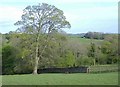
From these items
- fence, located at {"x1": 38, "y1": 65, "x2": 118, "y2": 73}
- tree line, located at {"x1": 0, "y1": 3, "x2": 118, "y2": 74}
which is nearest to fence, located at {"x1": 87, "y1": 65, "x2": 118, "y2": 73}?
fence, located at {"x1": 38, "y1": 65, "x2": 118, "y2": 73}

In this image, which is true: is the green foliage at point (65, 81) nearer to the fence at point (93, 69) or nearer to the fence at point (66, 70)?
the fence at point (93, 69)

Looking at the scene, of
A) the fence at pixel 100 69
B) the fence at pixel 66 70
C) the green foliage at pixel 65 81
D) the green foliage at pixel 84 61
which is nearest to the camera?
the green foliage at pixel 65 81

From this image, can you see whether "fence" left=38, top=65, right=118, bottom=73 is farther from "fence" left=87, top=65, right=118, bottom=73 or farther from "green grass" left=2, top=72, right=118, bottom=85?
"green grass" left=2, top=72, right=118, bottom=85

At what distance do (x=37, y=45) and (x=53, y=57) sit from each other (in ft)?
9.93

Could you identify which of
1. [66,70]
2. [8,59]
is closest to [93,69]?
[66,70]

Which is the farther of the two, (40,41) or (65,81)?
(40,41)

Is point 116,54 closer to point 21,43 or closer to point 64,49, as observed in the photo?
point 64,49

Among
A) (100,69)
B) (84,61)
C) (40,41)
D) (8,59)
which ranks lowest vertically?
(100,69)

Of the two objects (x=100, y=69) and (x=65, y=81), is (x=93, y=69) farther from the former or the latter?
(x=65, y=81)

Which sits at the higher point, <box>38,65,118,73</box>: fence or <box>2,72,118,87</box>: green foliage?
<box>2,72,118,87</box>: green foliage

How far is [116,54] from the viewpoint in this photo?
2108 inches

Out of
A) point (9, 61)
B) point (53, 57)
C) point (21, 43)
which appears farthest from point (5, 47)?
point (53, 57)

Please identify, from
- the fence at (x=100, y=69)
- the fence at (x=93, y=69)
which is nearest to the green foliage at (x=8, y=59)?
the fence at (x=93, y=69)

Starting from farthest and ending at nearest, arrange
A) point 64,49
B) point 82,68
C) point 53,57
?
point 64,49
point 53,57
point 82,68
